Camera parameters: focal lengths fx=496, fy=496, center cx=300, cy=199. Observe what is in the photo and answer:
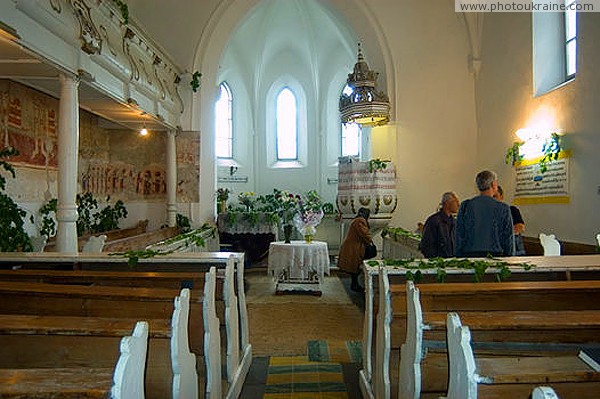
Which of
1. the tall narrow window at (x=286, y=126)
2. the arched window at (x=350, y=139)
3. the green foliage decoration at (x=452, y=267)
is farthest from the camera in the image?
the tall narrow window at (x=286, y=126)

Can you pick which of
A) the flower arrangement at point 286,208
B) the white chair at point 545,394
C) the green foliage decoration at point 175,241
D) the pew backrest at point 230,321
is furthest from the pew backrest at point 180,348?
the flower arrangement at point 286,208

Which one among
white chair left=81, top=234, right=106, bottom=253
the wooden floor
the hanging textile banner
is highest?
the hanging textile banner

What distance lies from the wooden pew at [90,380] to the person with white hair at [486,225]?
11.5 feet

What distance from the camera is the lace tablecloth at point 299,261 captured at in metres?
8.19

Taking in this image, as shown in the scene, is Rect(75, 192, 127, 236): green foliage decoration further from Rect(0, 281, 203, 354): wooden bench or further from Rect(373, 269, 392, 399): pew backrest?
Rect(373, 269, 392, 399): pew backrest

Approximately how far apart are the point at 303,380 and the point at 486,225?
2095mm

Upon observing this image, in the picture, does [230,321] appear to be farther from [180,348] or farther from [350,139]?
[350,139]

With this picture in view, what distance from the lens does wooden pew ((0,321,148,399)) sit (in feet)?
4.80

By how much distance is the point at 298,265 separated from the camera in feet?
26.9

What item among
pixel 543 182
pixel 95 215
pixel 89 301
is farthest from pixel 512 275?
pixel 95 215

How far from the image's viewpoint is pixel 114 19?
6168 millimetres

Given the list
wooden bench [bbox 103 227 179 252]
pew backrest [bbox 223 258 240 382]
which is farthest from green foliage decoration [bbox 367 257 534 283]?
wooden bench [bbox 103 227 179 252]

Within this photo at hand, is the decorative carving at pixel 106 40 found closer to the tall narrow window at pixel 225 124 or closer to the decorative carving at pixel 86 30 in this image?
the decorative carving at pixel 86 30

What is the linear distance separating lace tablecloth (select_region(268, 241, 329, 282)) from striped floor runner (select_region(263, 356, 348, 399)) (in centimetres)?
346
